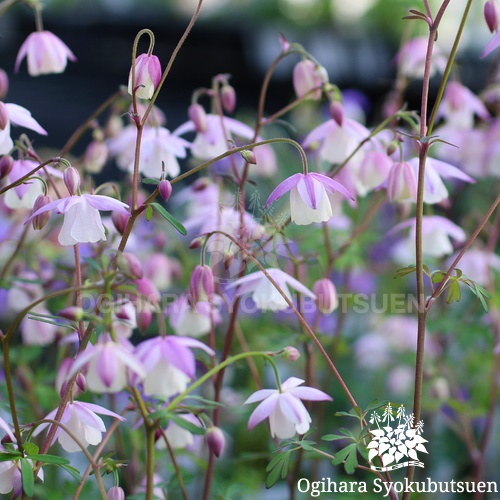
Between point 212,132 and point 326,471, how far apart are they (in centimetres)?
108

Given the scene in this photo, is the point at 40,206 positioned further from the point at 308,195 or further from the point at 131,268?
the point at 308,195

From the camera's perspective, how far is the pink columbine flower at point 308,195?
0.89m

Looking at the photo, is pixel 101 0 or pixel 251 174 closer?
pixel 251 174

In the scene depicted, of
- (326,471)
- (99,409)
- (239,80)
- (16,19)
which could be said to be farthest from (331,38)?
(99,409)

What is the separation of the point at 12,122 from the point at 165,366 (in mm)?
436

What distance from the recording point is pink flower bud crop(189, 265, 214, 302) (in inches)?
36.9

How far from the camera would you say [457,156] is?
1.60 metres

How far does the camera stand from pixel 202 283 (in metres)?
0.94

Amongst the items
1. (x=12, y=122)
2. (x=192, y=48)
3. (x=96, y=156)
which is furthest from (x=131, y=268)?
(x=192, y=48)

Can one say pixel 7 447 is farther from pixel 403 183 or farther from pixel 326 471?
pixel 326 471

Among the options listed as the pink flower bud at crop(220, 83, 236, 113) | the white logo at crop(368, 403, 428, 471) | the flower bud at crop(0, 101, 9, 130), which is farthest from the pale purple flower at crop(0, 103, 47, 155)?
the white logo at crop(368, 403, 428, 471)

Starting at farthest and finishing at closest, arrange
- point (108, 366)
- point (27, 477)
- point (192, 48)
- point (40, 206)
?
1. point (192, 48)
2. point (40, 206)
3. point (27, 477)
4. point (108, 366)

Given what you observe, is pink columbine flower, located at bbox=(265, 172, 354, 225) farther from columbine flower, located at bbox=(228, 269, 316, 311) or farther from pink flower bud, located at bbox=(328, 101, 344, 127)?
pink flower bud, located at bbox=(328, 101, 344, 127)

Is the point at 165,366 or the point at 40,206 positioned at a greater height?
the point at 40,206
